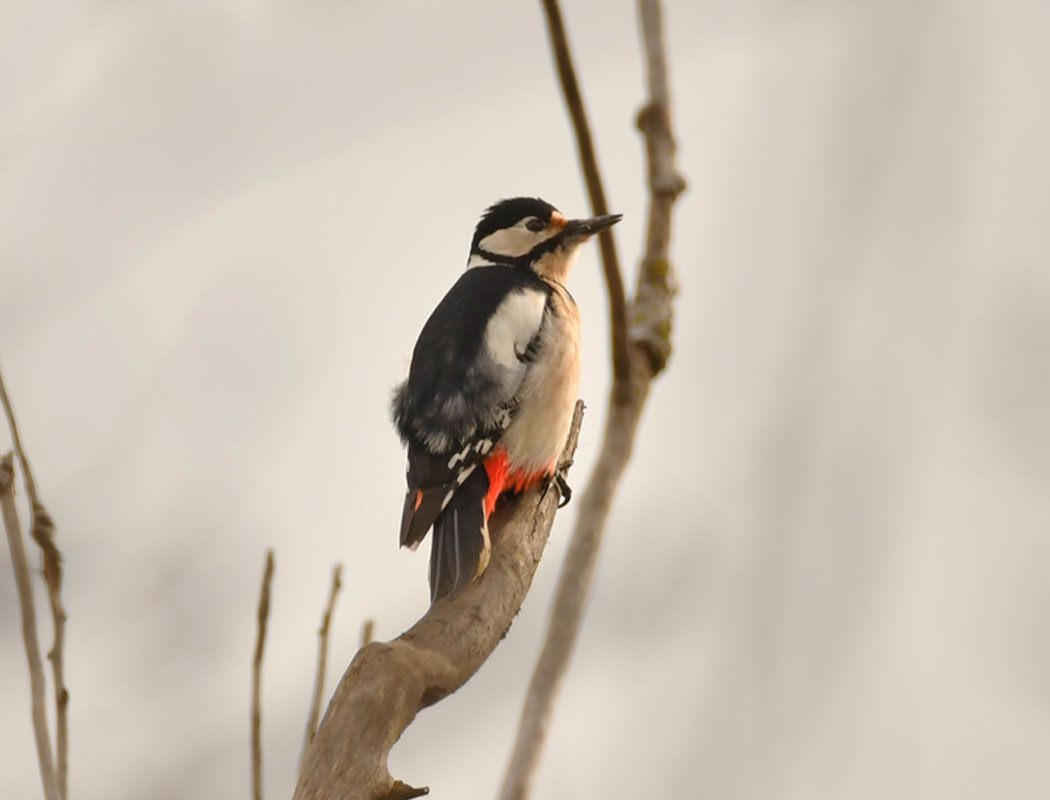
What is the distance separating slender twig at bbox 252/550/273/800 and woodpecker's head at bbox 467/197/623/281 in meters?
3.21

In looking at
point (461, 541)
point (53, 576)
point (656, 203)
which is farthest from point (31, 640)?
point (461, 541)

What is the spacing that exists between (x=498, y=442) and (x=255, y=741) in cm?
230

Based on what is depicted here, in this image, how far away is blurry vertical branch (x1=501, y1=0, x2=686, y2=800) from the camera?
1.71 m

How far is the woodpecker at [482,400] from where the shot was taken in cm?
400

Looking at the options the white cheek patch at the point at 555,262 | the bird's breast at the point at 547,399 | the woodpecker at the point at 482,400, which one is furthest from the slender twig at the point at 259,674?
the white cheek patch at the point at 555,262

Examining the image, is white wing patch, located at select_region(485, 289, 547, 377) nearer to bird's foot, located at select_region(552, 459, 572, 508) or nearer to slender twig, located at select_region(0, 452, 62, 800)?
bird's foot, located at select_region(552, 459, 572, 508)

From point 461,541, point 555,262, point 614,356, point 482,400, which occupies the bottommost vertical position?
point 614,356

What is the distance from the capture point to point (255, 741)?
203 centimetres

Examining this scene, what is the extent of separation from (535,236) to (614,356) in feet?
10.0

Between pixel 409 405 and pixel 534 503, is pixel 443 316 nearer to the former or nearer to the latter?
pixel 409 405

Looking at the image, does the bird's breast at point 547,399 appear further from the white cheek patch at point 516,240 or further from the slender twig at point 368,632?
the slender twig at point 368,632

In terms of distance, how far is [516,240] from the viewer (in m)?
5.49

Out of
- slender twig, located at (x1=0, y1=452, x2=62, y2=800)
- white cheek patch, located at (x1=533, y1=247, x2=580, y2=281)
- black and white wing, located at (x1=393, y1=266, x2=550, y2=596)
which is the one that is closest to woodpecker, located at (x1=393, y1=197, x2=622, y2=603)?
black and white wing, located at (x1=393, y1=266, x2=550, y2=596)

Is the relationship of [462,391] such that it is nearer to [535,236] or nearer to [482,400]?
[482,400]
